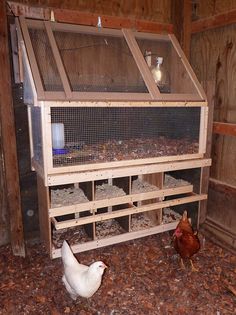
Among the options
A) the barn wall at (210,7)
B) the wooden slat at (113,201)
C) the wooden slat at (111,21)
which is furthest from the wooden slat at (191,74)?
the wooden slat at (113,201)

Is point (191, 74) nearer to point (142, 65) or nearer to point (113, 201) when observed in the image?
point (142, 65)

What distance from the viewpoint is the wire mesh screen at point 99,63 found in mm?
2031

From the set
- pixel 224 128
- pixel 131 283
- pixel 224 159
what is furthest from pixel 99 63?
pixel 131 283

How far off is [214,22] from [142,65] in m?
0.75

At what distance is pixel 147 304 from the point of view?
1620 millimetres

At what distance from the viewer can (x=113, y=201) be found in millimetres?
1933

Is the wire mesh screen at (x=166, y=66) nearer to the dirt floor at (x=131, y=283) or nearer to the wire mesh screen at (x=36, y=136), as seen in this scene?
the wire mesh screen at (x=36, y=136)

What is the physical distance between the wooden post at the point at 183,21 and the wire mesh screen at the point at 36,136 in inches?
59.1

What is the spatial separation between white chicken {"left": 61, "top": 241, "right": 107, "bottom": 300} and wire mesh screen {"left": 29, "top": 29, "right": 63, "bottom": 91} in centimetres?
101

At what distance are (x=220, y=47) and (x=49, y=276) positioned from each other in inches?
84.7

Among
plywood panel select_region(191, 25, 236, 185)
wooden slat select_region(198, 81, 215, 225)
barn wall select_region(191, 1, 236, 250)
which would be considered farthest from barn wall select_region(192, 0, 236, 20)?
wooden slat select_region(198, 81, 215, 225)

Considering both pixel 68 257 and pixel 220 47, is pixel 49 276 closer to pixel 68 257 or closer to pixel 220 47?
pixel 68 257

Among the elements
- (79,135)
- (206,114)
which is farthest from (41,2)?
(206,114)

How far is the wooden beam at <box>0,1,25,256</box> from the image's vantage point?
183 cm
